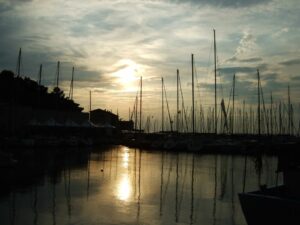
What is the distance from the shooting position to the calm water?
19297 millimetres

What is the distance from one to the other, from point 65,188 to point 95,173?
9.61 m

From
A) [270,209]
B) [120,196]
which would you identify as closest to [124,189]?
[120,196]

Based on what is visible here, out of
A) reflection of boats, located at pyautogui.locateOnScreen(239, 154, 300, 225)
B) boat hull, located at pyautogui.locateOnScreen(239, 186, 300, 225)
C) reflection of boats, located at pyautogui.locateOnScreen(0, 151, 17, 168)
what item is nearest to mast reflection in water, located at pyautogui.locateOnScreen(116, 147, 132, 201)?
reflection of boats, located at pyautogui.locateOnScreen(0, 151, 17, 168)

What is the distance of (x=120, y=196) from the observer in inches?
999

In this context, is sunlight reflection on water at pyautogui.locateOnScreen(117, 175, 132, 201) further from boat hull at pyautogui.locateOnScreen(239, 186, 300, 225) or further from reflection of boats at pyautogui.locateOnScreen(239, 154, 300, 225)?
boat hull at pyautogui.locateOnScreen(239, 186, 300, 225)

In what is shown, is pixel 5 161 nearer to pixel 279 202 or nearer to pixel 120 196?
pixel 120 196

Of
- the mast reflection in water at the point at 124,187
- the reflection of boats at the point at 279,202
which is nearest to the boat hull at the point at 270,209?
the reflection of boats at the point at 279,202

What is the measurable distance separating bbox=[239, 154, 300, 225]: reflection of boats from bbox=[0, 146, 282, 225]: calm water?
520cm

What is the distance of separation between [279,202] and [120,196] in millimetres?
13914

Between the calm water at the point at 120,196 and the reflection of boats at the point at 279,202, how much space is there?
5202mm

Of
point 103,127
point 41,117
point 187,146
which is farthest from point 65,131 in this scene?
point 187,146

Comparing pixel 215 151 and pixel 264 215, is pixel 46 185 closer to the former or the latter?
pixel 264 215

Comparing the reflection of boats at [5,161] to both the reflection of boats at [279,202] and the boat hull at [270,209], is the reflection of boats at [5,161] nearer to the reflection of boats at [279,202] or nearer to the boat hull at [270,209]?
the reflection of boats at [279,202]

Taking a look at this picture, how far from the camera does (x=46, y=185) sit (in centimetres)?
2853
